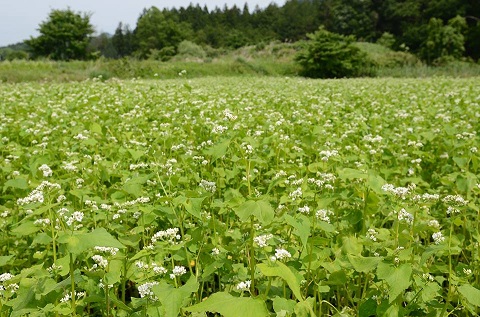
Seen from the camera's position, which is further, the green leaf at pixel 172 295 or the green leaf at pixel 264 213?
the green leaf at pixel 264 213

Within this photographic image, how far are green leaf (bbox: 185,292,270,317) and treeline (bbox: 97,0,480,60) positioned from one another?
35868 millimetres

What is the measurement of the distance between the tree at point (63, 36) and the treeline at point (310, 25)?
7.39 m

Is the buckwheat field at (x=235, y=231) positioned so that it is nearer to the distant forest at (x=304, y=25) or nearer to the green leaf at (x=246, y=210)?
the green leaf at (x=246, y=210)

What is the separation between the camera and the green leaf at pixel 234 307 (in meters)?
1.42

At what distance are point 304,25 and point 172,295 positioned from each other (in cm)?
7205

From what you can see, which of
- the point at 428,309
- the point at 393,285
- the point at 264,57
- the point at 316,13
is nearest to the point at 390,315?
the point at 393,285

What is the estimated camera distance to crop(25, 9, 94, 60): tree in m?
49.2

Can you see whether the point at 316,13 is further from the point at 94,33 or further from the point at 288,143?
the point at 288,143

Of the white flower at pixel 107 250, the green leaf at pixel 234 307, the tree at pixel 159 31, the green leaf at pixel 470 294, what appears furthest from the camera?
the tree at pixel 159 31

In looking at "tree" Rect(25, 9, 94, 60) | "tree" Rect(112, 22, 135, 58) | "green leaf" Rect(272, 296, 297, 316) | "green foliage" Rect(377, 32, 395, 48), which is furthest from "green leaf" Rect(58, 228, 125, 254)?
"tree" Rect(112, 22, 135, 58)

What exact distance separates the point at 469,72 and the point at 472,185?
25.5 meters

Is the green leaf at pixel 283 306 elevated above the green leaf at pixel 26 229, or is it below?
below

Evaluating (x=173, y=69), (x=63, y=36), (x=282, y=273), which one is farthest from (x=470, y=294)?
(x=63, y=36)

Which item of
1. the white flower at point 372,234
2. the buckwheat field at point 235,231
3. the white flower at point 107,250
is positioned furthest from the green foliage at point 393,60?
the white flower at point 107,250
